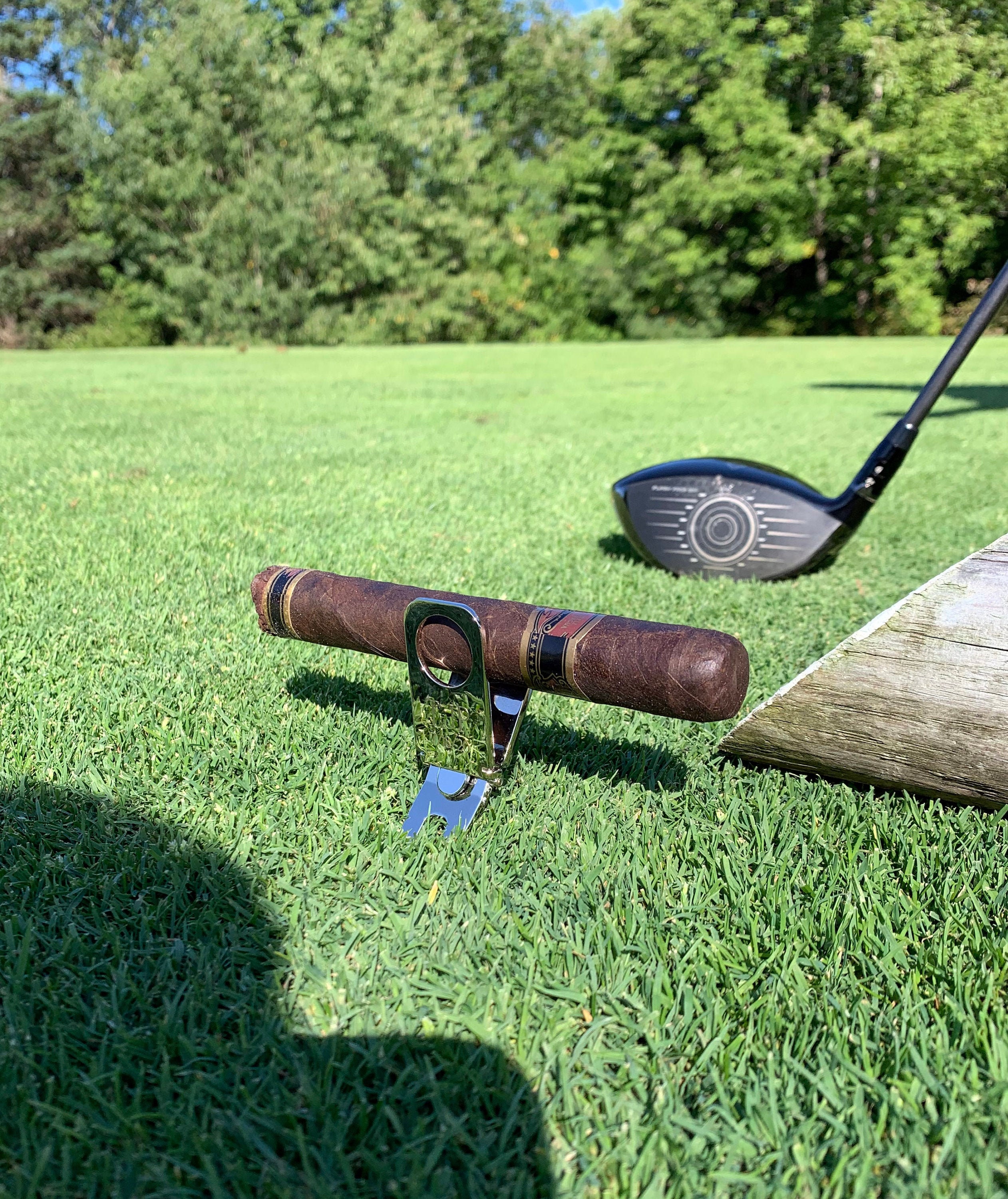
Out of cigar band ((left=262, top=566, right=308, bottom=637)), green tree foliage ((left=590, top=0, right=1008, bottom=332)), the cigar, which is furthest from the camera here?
green tree foliage ((left=590, top=0, right=1008, bottom=332))

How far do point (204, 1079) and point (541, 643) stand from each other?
0.84m

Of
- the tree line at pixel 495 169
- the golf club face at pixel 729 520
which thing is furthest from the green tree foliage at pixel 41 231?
the golf club face at pixel 729 520

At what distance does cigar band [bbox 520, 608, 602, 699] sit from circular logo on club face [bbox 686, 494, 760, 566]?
6.92ft

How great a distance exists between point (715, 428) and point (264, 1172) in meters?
8.00

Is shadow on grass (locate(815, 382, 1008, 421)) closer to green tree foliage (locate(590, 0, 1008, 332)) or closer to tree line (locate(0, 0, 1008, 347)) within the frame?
tree line (locate(0, 0, 1008, 347))

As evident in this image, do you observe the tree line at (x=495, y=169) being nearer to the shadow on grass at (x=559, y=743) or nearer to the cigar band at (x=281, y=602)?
the shadow on grass at (x=559, y=743)

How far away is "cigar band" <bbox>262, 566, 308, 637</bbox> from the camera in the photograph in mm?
1975

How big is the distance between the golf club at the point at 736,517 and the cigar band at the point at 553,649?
2.12 m

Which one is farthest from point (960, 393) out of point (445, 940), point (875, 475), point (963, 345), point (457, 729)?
point (445, 940)

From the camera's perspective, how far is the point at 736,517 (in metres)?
3.66

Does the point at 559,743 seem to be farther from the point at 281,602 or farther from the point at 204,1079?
the point at 204,1079

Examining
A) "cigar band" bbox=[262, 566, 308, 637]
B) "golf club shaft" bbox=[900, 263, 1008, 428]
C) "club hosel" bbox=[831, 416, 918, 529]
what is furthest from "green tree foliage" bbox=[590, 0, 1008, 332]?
"cigar band" bbox=[262, 566, 308, 637]

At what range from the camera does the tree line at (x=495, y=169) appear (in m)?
26.6

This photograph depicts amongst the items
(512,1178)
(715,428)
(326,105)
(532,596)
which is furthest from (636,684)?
(326,105)
